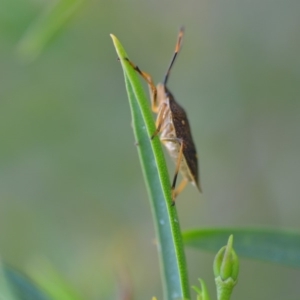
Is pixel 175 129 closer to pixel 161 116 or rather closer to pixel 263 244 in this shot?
pixel 161 116

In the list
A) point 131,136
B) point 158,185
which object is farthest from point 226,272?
point 131,136

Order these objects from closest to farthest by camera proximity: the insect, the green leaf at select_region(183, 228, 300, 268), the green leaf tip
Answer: the green leaf tip
the green leaf at select_region(183, 228, 300, 268)
the insect

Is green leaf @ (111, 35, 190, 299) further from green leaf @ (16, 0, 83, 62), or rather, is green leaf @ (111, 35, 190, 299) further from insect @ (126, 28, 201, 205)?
insect @ (126, 28, 201, 205)

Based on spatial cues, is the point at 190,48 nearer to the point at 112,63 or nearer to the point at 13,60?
the point at 112,63

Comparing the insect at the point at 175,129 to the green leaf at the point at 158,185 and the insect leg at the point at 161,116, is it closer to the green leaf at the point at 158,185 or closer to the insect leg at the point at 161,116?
the insect leg at the point at 161,116

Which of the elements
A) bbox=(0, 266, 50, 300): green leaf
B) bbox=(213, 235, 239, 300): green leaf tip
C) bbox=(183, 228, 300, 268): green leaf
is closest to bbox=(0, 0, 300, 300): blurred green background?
bbox=(183, 228, 300, 268): green leaf
